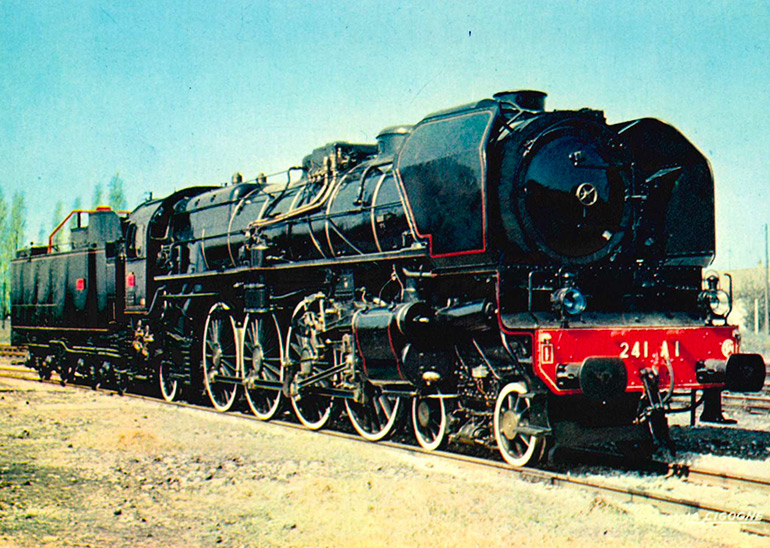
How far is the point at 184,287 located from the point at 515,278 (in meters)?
7.05

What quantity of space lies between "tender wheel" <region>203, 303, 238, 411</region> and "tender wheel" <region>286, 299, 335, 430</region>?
62.5 inches

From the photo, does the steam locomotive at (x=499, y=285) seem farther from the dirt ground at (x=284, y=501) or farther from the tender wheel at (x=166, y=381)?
the tender wheel at (x=166, y=381)

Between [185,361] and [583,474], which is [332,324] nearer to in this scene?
[583,474]

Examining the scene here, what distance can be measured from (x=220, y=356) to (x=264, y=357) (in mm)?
1440

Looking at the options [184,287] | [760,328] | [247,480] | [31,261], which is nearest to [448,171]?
[247,480]

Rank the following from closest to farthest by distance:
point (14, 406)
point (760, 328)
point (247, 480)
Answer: point (247, 480) < point (14, 406) < point (760, 328)

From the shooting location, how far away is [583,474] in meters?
6.87

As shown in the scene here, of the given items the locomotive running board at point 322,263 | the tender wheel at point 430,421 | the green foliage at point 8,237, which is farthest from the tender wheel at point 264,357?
the green foliage at point 8,237

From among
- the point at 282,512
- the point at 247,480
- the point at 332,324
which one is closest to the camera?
the point at 282,512

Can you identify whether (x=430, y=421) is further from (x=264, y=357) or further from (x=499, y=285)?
(x=264, y=357)

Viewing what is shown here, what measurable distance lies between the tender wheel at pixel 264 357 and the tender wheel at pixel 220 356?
519mm

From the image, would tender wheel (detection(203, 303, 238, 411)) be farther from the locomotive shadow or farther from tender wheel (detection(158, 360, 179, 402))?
the locomotive shadow

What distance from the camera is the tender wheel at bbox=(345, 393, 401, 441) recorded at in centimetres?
873

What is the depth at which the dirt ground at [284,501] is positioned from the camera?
16.4ft
